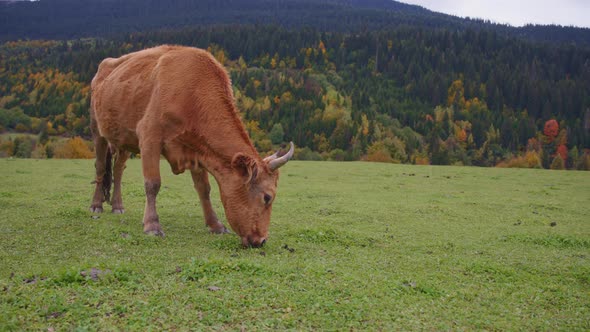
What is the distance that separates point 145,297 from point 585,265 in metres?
6.45

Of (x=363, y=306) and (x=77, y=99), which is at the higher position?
(x=363, y=306)

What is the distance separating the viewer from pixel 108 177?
10.6m

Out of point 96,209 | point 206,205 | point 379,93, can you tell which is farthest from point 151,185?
point 379,93

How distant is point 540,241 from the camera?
30.8 ft

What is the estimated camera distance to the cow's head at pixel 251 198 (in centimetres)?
736

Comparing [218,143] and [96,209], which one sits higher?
[218,143]

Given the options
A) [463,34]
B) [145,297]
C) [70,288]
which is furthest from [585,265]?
[463,34]

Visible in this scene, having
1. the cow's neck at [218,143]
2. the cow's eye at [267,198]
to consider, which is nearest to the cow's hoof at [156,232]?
the cow's neck at [218,143]

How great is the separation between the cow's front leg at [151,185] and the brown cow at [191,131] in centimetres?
2

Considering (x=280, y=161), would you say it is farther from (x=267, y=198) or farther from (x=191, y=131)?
(x=191, y=131)

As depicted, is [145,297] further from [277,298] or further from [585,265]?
[585,265]

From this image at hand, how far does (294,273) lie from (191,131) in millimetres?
3297

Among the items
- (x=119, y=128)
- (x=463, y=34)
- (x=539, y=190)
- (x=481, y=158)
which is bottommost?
(x=481, y=158)

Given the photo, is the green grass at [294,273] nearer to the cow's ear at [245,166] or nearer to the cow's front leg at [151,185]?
the cow's front leg at [151,185]
